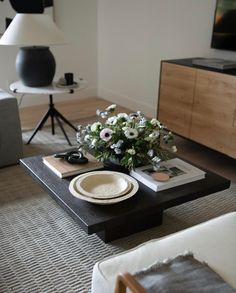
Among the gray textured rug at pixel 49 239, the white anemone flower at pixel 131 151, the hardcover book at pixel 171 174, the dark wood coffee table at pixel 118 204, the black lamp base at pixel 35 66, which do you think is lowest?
the gray textured rug at pixel 49 239

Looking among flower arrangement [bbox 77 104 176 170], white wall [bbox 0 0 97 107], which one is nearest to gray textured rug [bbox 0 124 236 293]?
flower arrangement [bbox 77 104 176 170]

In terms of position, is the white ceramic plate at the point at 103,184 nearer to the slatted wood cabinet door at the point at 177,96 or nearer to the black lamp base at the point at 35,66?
the slatted wood cabinet door at the point at 177,96

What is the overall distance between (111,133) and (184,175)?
1.41 ft

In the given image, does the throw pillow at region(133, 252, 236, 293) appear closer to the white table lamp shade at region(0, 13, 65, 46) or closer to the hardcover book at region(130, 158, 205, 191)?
the hardcover book at region(130, 158, 205, 191)

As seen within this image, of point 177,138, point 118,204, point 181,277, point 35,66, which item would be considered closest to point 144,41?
point 177,138

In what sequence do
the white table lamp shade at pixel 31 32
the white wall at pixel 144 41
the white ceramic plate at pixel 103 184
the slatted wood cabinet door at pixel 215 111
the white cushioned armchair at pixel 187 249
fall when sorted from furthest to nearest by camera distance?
1. the white wall at pixel 144 41
2. the white table lamp shade at pixel 31 32
3. the slatted wood cabinet door at pixel 215 111
4. the white ceramic plate at pixel 103 184
5. the white cushioned armchair at pixel 187 249

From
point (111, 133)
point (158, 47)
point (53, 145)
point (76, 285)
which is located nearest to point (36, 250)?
point (76, 285)

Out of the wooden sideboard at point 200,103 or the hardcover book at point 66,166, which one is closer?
the hardcover book at point 66,166

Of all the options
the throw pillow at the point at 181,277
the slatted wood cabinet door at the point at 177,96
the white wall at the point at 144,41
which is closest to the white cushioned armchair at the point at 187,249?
the throw pillow at the point at 181,277

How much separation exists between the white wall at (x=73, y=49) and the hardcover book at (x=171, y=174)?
2.82 meters

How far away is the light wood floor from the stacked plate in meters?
1.22

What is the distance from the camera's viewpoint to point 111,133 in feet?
5.83

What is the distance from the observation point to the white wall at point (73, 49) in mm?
4047

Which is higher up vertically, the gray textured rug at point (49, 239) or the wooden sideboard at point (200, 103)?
the wooden sideboard at point (200, 103)
